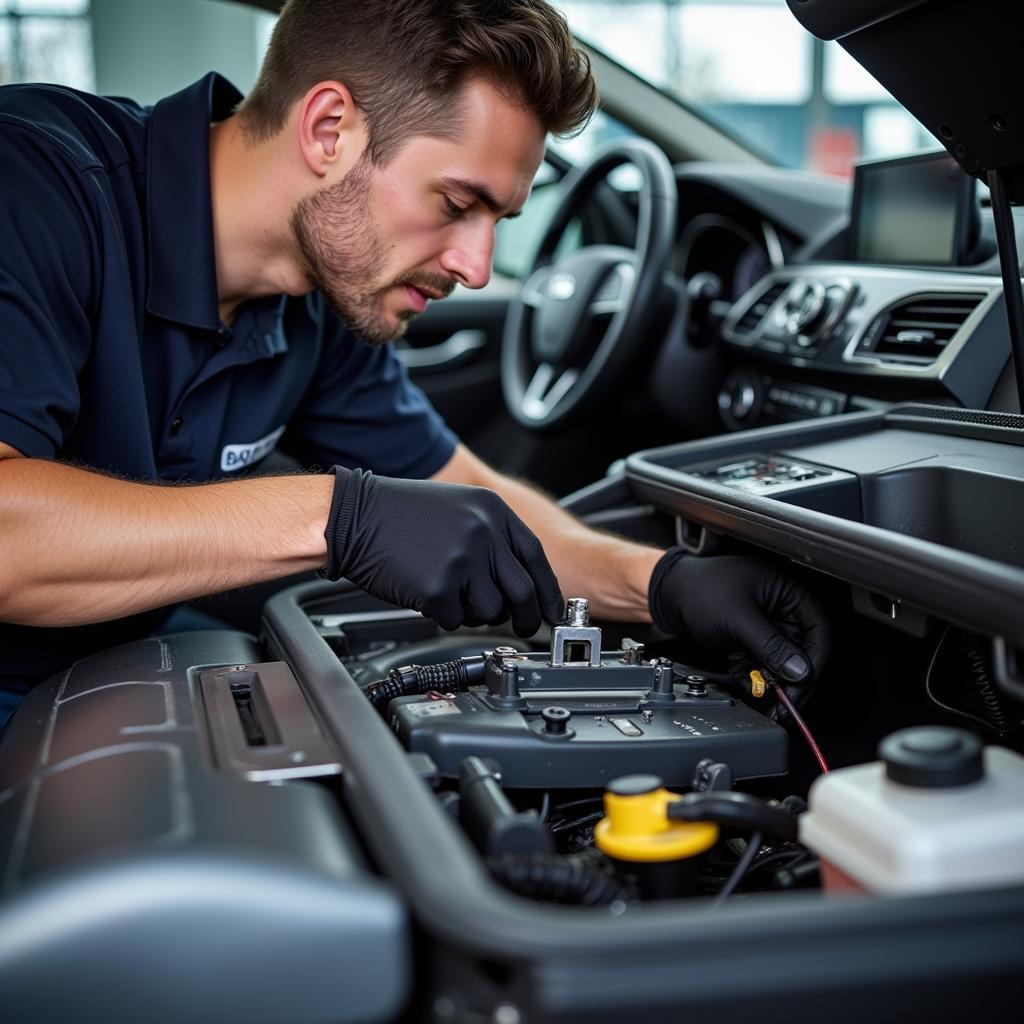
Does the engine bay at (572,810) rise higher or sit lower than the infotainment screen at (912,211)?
lower

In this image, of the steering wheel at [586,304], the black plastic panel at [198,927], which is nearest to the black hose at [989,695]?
the black plastic panel at [198,927]

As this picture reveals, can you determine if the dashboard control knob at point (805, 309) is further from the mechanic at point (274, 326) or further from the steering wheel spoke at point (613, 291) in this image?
the mechanic at point (274, 326)

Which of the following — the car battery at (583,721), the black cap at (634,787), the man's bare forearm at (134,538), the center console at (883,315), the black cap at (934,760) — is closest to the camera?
the black cap at (934,760)

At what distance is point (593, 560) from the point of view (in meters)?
1.39

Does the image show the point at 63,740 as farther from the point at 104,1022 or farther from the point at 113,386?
the point at 113,386

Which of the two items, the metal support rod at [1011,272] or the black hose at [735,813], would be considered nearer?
the black hose at [735,813]

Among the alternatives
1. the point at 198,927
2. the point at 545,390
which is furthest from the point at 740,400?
the point at 198,927

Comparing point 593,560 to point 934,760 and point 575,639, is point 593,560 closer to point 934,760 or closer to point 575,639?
point 575,639

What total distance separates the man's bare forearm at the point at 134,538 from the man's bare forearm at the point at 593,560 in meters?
0.39

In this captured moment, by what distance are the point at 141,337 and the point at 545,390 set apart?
106 cm

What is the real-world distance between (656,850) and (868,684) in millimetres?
544

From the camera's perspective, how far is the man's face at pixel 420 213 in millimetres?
1307

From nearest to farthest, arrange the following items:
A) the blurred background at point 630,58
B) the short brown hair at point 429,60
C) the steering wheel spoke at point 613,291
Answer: the short brown hair at point 429,60 < the steering wheel spoke at point 613,291 < the blurred background at point 630,58

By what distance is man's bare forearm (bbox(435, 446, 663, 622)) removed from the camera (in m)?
1.33
